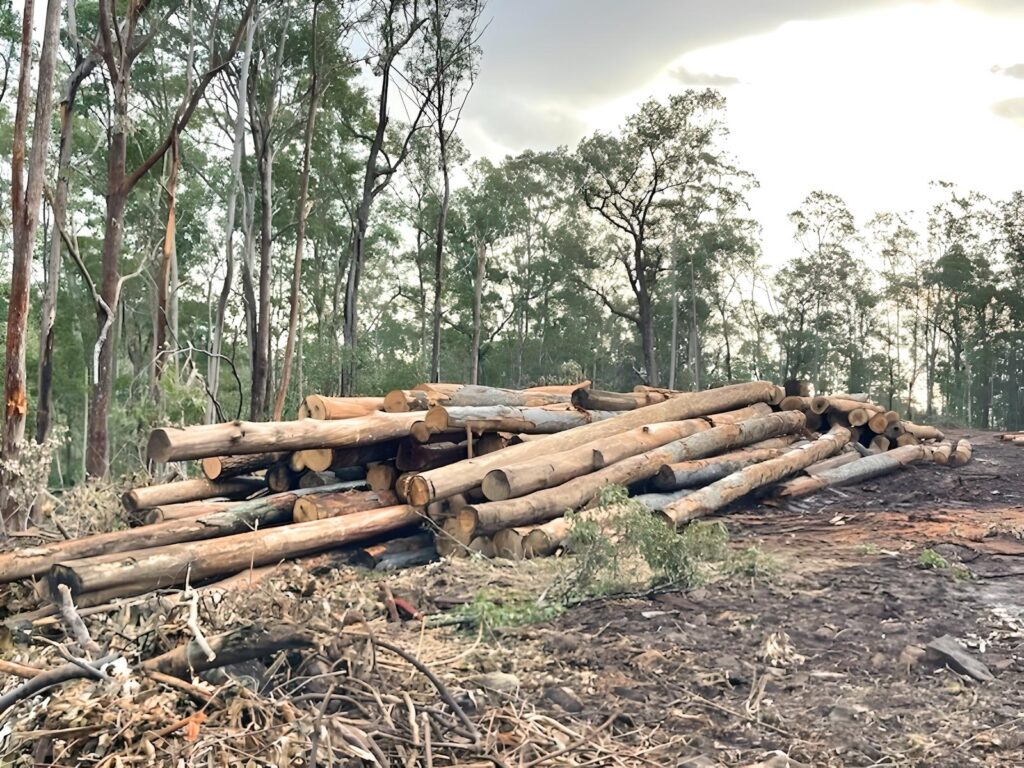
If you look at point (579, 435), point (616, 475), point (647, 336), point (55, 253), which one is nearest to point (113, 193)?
point (55, 253)

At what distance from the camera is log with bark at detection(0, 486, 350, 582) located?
223 inches

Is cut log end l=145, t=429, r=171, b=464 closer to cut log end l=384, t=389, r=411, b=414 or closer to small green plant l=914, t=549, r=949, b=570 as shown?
cut log end l=384, t=389, r=411, b=414

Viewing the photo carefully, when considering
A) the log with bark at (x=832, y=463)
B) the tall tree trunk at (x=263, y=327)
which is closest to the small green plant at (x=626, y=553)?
the log with bark at (x=832, y=463)

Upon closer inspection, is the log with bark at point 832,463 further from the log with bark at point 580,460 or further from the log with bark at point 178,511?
the log with bark at point 178,511

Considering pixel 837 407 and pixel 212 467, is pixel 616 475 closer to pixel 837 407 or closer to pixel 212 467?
pixel 212 467

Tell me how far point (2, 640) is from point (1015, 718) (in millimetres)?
5786

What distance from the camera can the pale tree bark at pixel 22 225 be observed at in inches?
344

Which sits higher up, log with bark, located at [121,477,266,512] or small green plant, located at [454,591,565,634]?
log with bark, located at [121,477,266,512]

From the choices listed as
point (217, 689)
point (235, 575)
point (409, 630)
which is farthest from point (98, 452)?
point (217, 689)

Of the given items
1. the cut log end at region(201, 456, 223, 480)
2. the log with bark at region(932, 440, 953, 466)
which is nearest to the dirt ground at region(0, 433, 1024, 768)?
the cut log end at region(201, 456, 223, 480)

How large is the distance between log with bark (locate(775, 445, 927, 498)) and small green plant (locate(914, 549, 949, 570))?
301 cm

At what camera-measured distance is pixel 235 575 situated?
6172mm

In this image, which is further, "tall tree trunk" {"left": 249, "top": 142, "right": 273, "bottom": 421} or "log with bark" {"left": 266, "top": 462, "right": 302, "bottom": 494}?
"tall tree trunk" {"left": 249, "top": 142, "right": 273, "bottom": 421}

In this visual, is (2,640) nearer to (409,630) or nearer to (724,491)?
(409,630)
